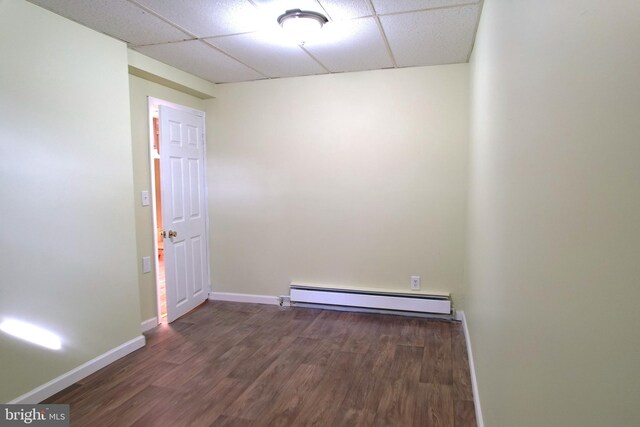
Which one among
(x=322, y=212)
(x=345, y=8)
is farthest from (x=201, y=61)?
(x=322, y=212)

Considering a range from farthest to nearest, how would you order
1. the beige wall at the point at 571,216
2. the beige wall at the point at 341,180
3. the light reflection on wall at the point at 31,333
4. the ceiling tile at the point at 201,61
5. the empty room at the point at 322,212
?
the beige wall at the point at 341,180 → the ceiling tile at the point at 201,61 → the light reflection on wall at the point at 31,333 → the empty room at the point at 322,212 → the beige wall at the point at 571,216

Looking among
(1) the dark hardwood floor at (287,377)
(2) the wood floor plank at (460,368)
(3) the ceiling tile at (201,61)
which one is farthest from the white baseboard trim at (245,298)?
(3) the ceiling tile at (201,61)

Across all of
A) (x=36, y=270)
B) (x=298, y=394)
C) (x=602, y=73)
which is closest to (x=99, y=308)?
(x=36, y=270)

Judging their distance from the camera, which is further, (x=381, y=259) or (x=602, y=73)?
(x=381, y=259)

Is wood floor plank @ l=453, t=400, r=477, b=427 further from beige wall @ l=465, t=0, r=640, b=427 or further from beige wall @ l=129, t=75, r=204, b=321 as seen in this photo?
beige wall @ l=129, t=75, r=204, b=321

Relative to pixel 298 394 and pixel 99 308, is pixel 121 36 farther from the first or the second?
pixel 298 394

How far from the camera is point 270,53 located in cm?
320

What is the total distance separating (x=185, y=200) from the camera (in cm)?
391

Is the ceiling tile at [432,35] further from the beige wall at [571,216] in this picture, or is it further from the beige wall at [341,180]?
the beige wall at [571,216]

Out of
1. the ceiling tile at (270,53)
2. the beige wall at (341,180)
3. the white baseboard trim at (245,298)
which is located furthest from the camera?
the white baseboard trim at (245,298)

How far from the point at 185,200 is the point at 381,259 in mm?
2181

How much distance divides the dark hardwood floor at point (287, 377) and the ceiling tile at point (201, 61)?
2.52 meters

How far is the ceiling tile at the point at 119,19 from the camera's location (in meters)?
2.28

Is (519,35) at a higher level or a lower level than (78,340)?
higher
